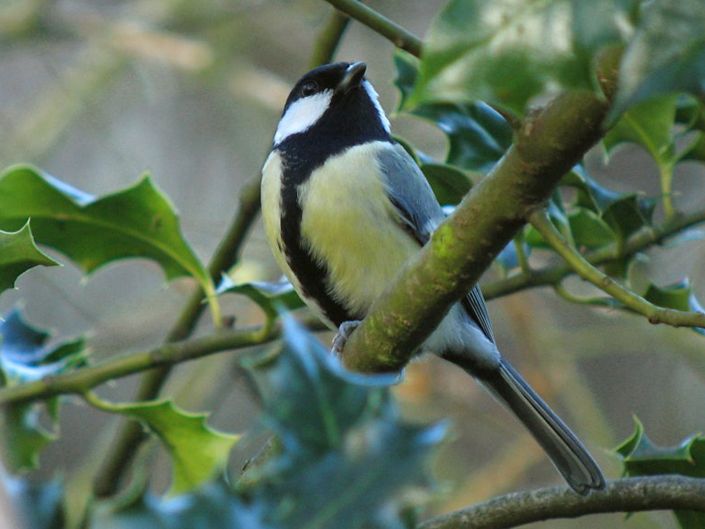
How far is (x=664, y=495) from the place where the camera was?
1.28 metres

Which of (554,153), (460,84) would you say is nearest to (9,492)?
(460,84)

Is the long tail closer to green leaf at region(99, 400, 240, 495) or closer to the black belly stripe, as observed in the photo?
the black belly stripe

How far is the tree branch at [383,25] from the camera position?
1246 mm

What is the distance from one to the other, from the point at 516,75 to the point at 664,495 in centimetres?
71

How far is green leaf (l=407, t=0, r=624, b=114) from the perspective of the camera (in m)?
0.77

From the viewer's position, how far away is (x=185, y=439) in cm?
162

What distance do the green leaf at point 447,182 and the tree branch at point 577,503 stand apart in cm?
62

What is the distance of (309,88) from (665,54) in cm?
156

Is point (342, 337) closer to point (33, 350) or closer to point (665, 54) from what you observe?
point (33, 350)

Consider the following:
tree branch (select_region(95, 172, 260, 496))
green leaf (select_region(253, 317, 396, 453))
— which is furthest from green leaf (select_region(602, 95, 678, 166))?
green leaf (select_region(253, 317, 396, 453))

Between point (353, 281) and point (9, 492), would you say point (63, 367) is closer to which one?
point (353, 281)

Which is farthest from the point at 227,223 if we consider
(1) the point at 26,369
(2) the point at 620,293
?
(2) the point at 620,293

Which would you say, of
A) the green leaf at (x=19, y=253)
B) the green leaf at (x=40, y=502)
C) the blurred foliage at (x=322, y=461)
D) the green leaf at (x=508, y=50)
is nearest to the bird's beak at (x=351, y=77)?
the green leaf at (x=19, y=253)

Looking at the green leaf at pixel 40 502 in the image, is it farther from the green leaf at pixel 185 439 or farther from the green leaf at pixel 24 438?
the green leaf at pixel 24 438
